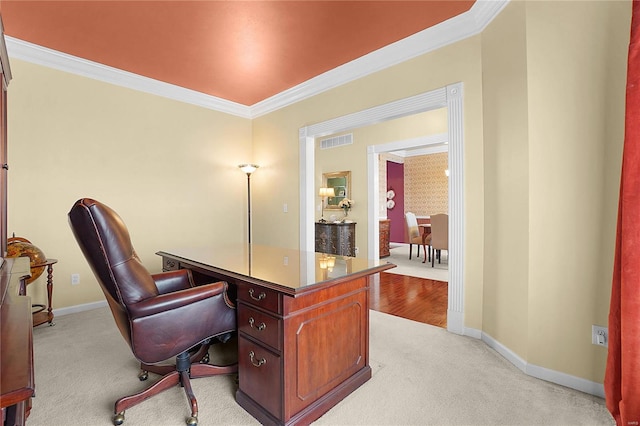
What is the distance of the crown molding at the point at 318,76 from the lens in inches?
102

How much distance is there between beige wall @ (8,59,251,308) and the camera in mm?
3076

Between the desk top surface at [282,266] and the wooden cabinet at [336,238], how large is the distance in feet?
11.7

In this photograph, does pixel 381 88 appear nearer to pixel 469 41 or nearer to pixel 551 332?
pixel 469 41

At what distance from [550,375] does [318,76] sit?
3612 millimetres

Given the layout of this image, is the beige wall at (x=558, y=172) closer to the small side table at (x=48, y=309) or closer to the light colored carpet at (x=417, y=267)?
the light colored carpet at (x=417, y=267)

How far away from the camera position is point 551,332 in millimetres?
1981

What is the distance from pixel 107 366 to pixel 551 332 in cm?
304

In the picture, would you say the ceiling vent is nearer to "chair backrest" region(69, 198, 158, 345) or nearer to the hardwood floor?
the hardwood floor

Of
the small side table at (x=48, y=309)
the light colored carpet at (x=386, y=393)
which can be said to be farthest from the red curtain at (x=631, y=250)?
the small side table at (x=48, y=309)

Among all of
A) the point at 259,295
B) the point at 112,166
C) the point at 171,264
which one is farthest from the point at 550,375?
the point at 112,166

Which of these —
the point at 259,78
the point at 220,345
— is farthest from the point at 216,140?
the point at 220,345

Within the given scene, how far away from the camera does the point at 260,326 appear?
159 cm

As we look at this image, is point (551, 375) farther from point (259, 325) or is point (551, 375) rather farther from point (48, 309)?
point (48, 309)

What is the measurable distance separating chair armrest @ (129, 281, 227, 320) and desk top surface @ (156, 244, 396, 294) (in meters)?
0.13
